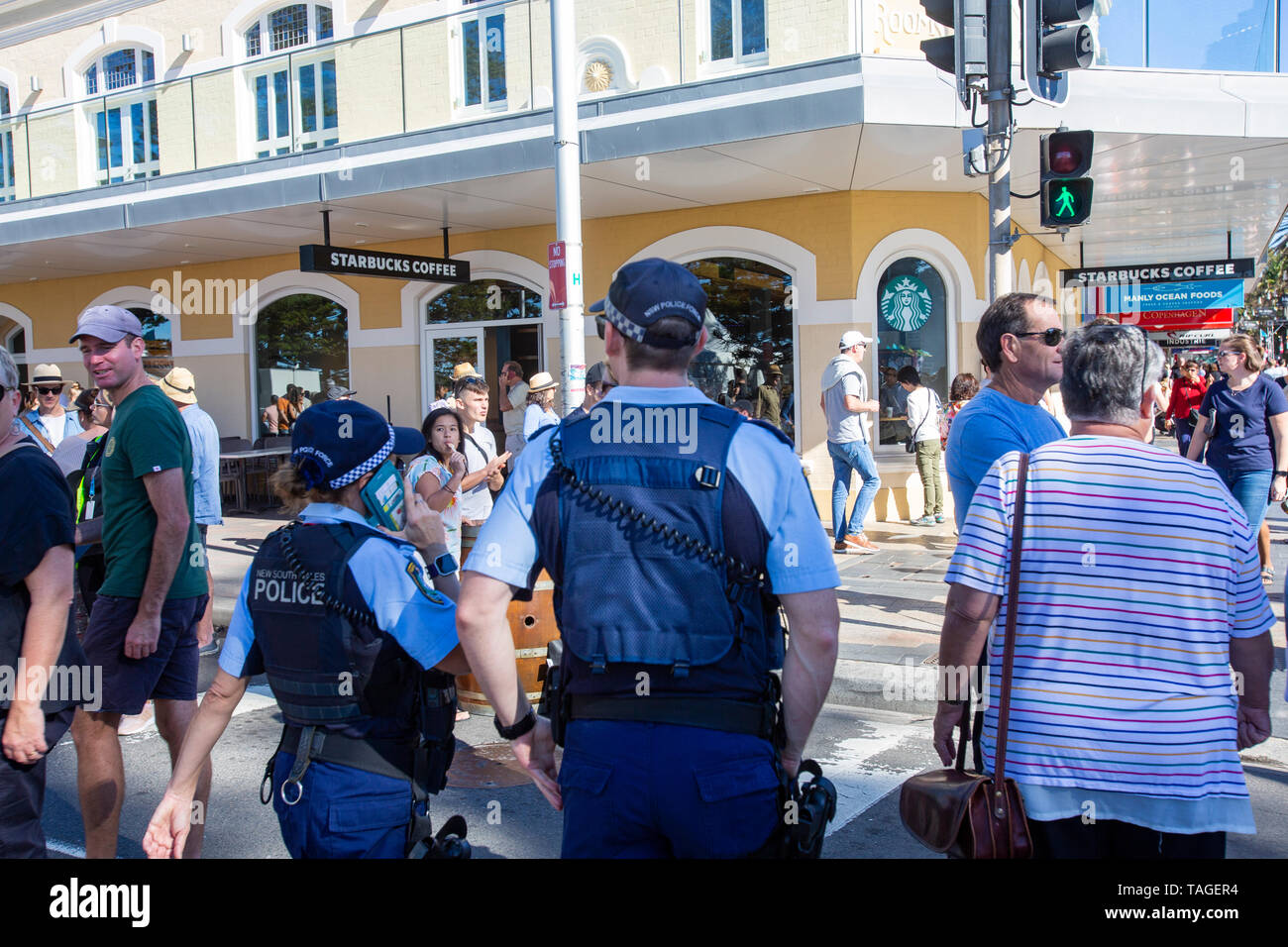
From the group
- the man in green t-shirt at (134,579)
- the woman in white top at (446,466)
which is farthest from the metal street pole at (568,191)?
the man in green t-shirt at (134,579)

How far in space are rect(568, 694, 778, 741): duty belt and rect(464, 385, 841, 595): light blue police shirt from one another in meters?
0.26

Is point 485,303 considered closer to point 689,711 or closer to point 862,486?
point 862,486

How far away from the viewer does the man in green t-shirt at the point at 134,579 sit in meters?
3.66

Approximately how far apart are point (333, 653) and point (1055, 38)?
5740 millimetres

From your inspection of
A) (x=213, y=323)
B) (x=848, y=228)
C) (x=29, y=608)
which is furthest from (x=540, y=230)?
(x=29, y=608)

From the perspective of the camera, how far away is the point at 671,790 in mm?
2039

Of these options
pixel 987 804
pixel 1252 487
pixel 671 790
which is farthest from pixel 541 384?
pixel 671 790

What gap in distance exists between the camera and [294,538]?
2.52 m

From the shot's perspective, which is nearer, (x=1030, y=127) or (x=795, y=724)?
(x=795, y=724)

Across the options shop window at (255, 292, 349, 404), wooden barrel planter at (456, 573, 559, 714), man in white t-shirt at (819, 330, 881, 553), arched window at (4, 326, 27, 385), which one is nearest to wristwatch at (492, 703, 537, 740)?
wooden barrel planter at (456, 573, 559, 714)

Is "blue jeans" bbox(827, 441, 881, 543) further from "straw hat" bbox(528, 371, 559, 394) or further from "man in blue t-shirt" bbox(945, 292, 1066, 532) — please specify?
"man in blue t-shirt" bbox(945, 292, 1066, 532)
